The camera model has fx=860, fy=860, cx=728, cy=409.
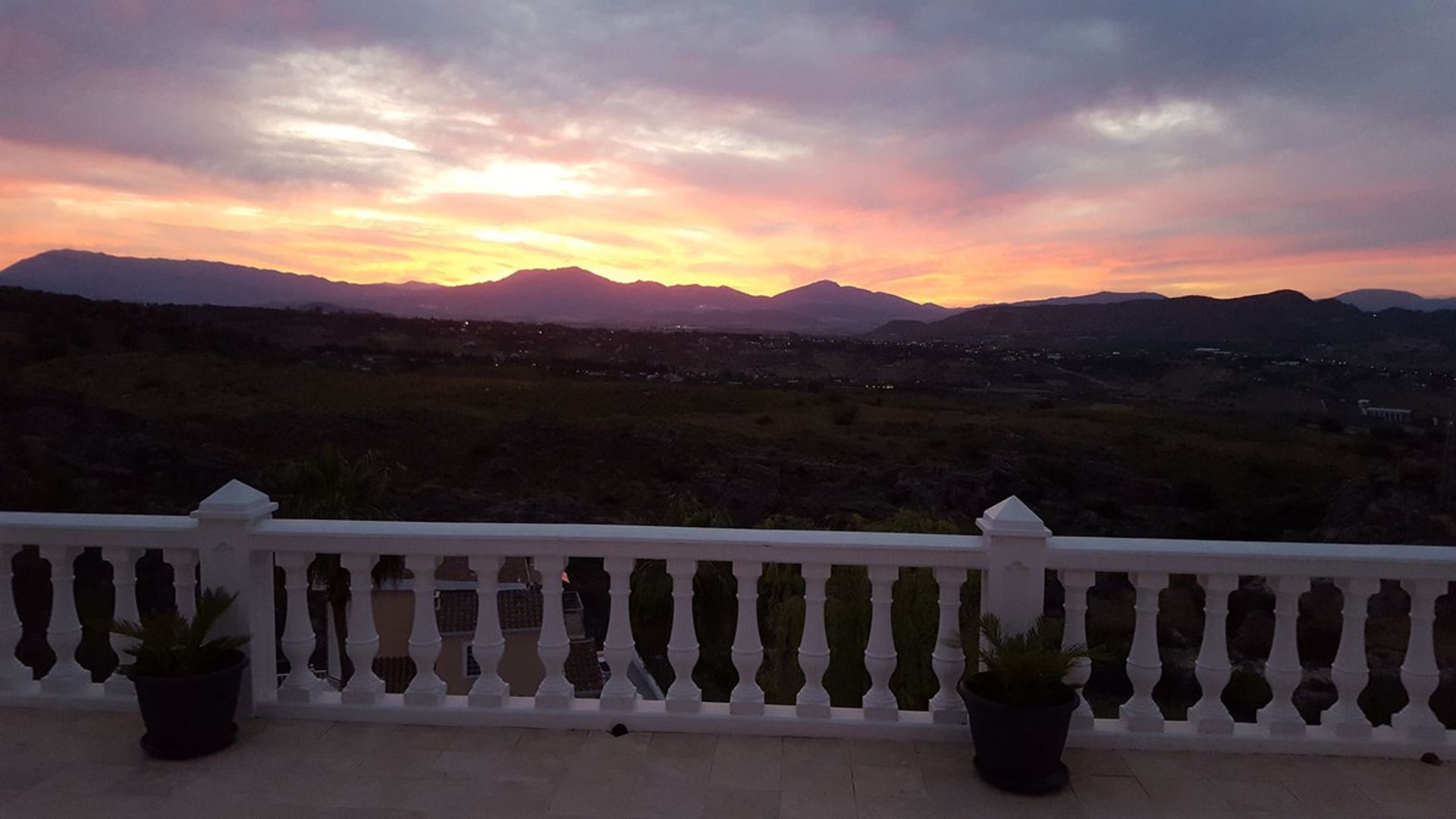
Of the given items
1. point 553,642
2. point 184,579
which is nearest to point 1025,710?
point 553,642

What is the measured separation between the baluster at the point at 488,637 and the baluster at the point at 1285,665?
2953 millimetres

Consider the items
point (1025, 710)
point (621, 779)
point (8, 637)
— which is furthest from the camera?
point (8, 637)

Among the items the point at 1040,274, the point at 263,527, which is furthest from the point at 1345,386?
the point at 263,527

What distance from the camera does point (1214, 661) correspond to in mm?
3242

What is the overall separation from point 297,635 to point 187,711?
465 mm

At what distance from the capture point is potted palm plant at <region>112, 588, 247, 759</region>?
309cm

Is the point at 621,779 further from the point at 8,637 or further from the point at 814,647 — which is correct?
the point at 8,637

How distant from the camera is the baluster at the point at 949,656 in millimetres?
3297

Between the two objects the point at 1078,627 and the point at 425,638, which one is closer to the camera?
the point at 1078,627

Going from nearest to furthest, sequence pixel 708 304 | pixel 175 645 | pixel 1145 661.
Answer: pixel 175 645 → pixel 1145 661 → pixel 708 304

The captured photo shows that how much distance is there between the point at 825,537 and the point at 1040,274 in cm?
1903

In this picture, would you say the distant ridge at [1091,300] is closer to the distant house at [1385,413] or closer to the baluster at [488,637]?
the distant house at [1385,413]

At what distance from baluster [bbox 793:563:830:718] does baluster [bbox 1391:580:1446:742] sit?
217cm

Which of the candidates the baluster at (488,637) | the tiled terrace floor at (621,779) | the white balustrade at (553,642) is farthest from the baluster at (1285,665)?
the baluster at (488,637)
